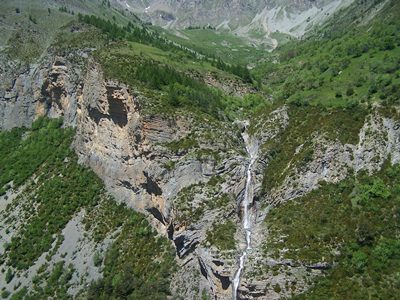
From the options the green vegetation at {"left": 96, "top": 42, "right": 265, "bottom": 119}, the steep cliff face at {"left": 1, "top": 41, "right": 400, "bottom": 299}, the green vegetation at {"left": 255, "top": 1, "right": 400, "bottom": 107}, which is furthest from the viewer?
the green vegetation at {"left": 96, "top": 42, "right": 265, "bottom": 119}

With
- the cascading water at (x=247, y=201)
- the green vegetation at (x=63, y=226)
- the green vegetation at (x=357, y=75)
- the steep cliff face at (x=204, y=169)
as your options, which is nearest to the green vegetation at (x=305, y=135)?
the steep cliff face at (x=204, y=169)

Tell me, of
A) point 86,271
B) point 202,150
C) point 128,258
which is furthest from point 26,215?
point 202,150

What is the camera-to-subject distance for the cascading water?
58.7m

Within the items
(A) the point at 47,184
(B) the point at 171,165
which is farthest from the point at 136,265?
(A) the point at 47,184

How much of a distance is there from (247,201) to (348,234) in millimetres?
17642

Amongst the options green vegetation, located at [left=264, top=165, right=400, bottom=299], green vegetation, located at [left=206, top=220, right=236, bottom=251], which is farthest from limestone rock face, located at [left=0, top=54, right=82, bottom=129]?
green vegetation, located at [left=264, top=165, right=400, bottom=299]

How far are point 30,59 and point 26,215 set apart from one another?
179 feet

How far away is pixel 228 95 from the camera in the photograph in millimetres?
108250

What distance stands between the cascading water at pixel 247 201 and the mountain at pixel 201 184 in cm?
19

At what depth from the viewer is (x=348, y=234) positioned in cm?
5906

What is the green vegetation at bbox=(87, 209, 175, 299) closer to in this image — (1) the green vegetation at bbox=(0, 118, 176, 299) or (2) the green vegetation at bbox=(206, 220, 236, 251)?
(1) the green vegetation at bbox=(0, 118, 176, 299)

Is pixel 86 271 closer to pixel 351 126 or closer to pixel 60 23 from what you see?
pixel 351 126

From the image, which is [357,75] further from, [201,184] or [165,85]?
[201,184]

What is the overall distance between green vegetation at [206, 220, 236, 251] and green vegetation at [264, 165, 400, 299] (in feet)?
16.0
